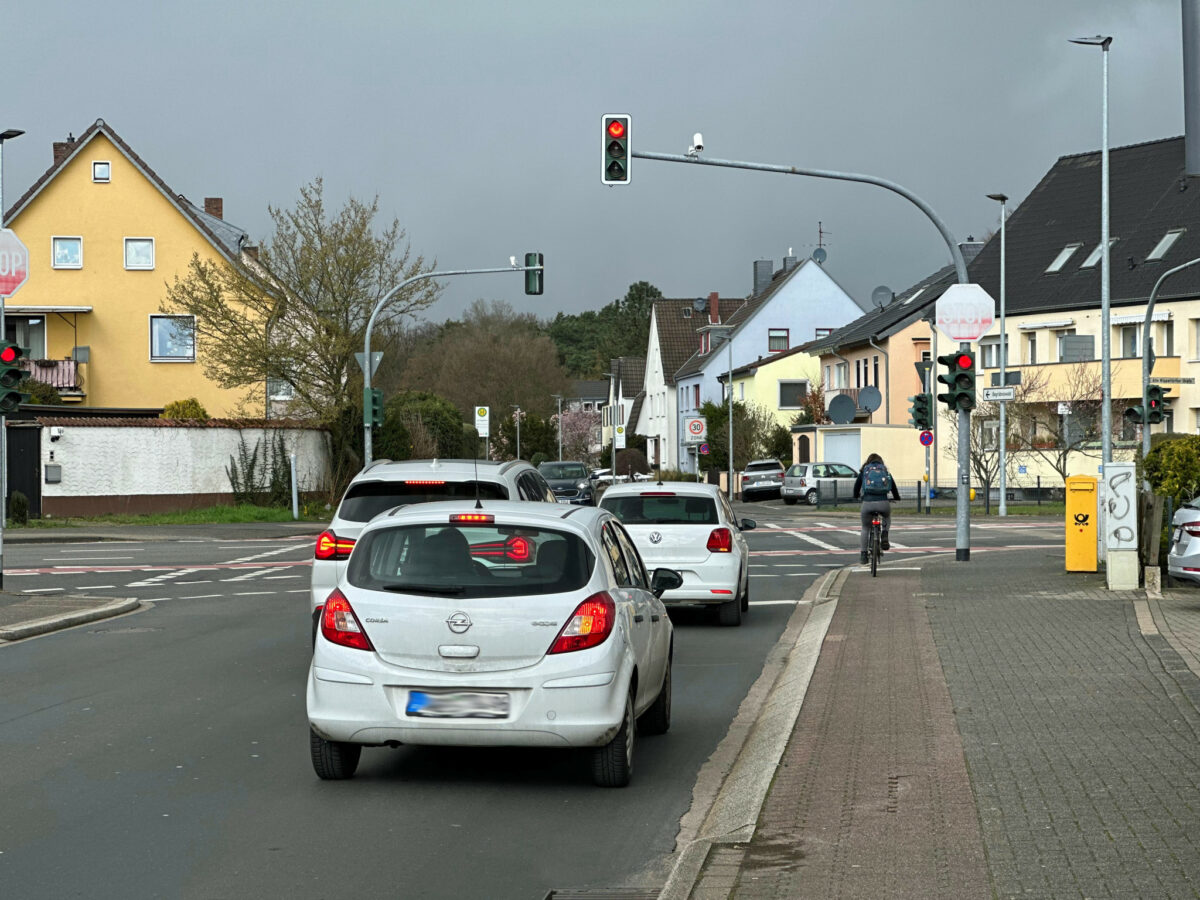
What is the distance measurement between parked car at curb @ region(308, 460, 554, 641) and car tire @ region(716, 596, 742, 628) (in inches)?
169

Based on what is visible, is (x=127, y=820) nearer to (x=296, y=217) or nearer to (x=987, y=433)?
(x=296, y=217)

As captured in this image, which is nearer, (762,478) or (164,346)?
(164,346)

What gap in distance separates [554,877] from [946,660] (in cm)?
623

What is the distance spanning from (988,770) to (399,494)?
6077 millimetres

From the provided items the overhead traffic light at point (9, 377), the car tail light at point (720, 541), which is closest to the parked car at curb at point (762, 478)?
the overhead traffic light at point (9, 377)

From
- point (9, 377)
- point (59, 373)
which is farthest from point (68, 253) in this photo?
point (9, 377)

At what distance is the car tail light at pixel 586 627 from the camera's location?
759cm

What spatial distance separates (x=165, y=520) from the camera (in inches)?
1578

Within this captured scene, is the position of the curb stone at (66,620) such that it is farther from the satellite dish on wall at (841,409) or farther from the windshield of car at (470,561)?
the satellite dish on wall at (841,409)

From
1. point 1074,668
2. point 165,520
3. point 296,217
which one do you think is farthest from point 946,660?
point 296,217

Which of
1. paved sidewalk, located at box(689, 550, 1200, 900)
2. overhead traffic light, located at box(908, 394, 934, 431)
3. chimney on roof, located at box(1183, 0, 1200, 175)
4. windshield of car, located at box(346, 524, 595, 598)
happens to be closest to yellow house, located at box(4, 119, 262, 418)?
overhead traffic light, located at box(908, 394, 934, 431)

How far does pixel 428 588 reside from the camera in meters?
7.74

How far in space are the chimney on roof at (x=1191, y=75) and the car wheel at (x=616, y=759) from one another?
149 inches

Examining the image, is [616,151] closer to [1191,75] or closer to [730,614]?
[730,614]
